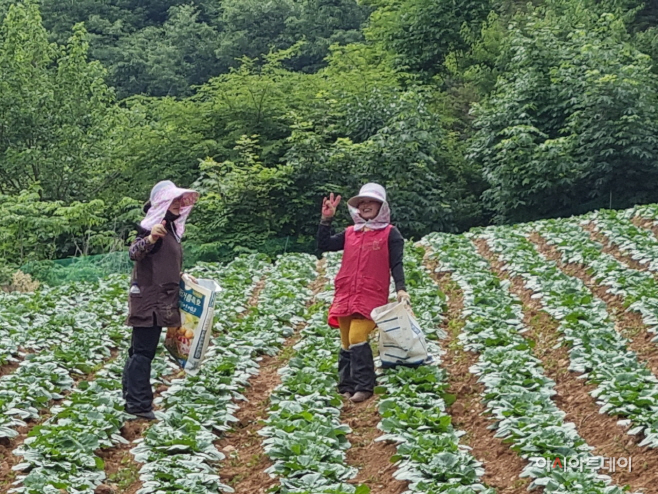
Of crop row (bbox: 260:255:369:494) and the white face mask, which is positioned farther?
the white face mask

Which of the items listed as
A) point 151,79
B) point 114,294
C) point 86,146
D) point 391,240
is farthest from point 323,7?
point 391,240

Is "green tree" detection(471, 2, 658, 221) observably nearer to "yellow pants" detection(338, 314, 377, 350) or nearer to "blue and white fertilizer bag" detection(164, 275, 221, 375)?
"yellow pants" detection(338, 314, 377, 350)

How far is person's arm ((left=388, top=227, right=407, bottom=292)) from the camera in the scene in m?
7.58

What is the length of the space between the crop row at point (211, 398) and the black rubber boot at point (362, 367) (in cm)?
98

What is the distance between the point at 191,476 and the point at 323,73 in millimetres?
25478

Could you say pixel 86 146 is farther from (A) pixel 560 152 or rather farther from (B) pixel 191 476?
(B) pixel 191 476

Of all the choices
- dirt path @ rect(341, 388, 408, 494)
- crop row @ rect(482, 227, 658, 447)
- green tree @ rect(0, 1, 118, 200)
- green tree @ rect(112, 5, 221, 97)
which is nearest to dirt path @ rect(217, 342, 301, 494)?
dirt path @ rect(341, 388, 408, 494)

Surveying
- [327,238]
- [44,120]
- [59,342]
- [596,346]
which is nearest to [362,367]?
[327,238]

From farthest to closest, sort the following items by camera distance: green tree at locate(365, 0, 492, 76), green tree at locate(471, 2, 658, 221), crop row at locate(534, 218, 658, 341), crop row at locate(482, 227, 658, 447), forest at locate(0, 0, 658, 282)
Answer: green tree at locate(365, 0, 492, 76), green tree at locate(471, 2, 658, 221), forest at locate(0, 0, 658, 282), crop row at locate(534, 218, 658, 341), crop row at locate(482, 227, 658, 447)

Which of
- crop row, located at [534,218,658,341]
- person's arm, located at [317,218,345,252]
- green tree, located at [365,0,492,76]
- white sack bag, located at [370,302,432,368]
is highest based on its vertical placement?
green tree, located at [365,0,492,76]

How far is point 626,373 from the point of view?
22.9ft

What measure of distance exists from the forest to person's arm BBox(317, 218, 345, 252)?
1179 cm

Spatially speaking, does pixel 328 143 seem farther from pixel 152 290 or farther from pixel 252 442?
pixel 252 442

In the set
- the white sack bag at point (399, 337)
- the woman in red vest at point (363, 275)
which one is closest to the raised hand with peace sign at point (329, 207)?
the woman in red vest at point (363, 275)
